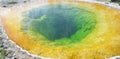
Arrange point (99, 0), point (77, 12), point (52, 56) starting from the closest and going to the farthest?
point (52, 56)
point (77, 12)
point (99, 0)

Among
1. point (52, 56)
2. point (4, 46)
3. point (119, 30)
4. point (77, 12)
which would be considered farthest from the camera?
point (77, 12)

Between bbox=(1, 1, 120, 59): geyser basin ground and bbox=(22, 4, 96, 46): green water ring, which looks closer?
bbox=(1, 1, 120, 59): geyser basin ground

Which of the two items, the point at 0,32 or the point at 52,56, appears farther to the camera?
the point at 0,32

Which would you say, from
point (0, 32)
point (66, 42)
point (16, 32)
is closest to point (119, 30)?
point (66, 42)

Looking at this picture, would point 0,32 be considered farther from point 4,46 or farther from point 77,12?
point 77,12

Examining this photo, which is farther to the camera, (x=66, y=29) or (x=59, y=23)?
(x=59, y=23)

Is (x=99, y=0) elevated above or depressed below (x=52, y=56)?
above

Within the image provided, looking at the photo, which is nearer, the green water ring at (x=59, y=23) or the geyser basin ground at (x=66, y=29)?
the geyser basin ground at (x=66, y=29)
